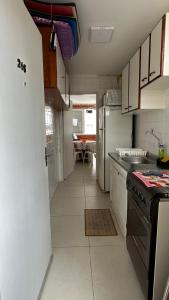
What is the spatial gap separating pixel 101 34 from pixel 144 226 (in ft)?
6.92

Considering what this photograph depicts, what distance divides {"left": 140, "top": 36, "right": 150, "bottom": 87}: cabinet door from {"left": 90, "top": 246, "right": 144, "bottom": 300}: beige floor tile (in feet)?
5.96

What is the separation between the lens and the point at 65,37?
1.95 metres

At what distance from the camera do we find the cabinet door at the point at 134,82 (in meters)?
2.22

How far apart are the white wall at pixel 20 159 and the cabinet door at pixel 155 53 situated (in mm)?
1026

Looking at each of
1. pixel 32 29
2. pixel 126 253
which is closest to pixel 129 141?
pixel 126 253

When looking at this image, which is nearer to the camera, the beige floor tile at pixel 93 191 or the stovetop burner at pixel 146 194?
A: the stovetop burner at pixel 146 194

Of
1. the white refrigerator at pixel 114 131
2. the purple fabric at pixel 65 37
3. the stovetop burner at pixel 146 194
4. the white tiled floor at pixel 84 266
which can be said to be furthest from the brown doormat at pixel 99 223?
the purple fabric at pixel 65 37

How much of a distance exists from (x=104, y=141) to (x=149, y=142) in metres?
0.89

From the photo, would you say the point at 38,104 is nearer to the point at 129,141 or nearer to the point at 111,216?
the point at 111,216

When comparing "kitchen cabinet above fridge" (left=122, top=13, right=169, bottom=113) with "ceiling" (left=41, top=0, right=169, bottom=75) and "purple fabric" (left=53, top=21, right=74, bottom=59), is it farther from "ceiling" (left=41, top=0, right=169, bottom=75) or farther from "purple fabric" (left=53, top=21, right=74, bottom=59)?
"purple fabric" (left=53, top=21, right=74, bottom=59)

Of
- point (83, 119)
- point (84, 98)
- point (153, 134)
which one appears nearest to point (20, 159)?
point (153, 134)

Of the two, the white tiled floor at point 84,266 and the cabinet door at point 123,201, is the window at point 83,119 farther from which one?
the cabinet door at point 123,201

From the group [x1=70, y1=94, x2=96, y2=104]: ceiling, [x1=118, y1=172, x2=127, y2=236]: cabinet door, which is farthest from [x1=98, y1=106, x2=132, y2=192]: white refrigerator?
[x1=70, y1=94, x2=96, y2=104]: ceiling

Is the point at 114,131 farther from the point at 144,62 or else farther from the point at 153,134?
the point at 144,62
